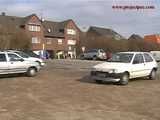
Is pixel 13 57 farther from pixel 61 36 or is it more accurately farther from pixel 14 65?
pixel 61 36

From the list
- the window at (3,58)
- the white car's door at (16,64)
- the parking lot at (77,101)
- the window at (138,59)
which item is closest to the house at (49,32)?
the white car's door at (16,64)

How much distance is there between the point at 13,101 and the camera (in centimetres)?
1284

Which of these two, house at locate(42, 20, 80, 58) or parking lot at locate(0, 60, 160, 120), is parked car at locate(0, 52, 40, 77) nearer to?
parking lot at locate(0, 60, 160, 120)

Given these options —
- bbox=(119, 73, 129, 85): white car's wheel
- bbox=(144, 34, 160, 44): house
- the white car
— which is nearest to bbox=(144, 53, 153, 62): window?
the white car

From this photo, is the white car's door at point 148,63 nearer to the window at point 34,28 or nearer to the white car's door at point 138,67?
the white car's door at point 138,67

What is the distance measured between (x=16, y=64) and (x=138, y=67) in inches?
250

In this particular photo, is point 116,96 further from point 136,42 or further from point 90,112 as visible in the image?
point 136,42

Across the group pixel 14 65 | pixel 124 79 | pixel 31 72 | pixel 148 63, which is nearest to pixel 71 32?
pixel 31 72

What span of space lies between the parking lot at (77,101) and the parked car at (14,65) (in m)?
2.05

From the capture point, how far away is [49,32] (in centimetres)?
9788

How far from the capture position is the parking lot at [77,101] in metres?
10.7

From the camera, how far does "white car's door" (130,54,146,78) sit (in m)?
19.0

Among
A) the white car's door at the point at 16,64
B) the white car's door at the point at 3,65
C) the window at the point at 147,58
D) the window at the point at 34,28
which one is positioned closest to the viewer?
the white car's door at the point at 3,65

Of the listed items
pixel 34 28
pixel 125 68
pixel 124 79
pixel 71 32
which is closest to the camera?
pixel 124 79
